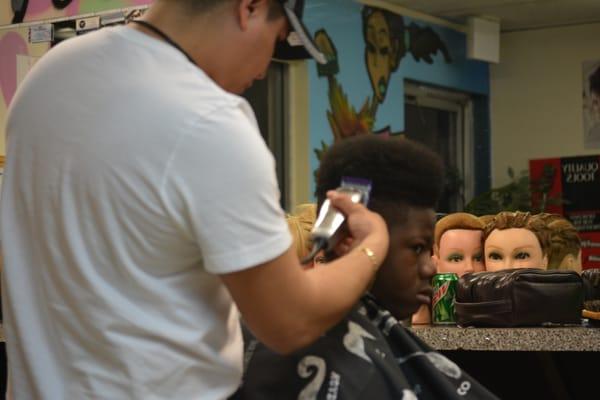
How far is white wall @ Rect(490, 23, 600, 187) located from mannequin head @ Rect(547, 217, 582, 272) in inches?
166

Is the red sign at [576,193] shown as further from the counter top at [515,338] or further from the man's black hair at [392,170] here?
the man's black hair at [392,170]

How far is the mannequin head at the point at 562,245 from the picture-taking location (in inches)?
136

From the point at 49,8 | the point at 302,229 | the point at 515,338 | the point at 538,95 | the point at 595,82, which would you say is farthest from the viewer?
the point at 538,95

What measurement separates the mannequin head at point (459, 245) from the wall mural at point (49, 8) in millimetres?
1131

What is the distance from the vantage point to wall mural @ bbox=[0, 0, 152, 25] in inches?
Result: 127

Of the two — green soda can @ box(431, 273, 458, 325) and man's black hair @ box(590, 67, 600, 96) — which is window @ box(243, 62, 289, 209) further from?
green soda can @ box(431, 273, 458, 325)

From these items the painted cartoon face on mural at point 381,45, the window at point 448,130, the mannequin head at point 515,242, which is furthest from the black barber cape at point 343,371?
the window at point 448,130

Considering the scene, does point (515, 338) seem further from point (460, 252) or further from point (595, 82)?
point (595, 82)

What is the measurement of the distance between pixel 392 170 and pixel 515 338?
0.61m

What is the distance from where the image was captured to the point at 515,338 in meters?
1.98

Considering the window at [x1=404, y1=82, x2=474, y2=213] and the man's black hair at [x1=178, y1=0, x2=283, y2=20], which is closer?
the man's black hair at [x1=178, y1=0, x2=283, y2=20]

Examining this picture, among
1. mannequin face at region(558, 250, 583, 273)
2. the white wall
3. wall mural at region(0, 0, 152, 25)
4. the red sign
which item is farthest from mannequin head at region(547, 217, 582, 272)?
the white wall

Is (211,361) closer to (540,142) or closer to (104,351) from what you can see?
(104,351)

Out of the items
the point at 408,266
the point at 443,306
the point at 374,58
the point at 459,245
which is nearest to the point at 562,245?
the point at 459,245
